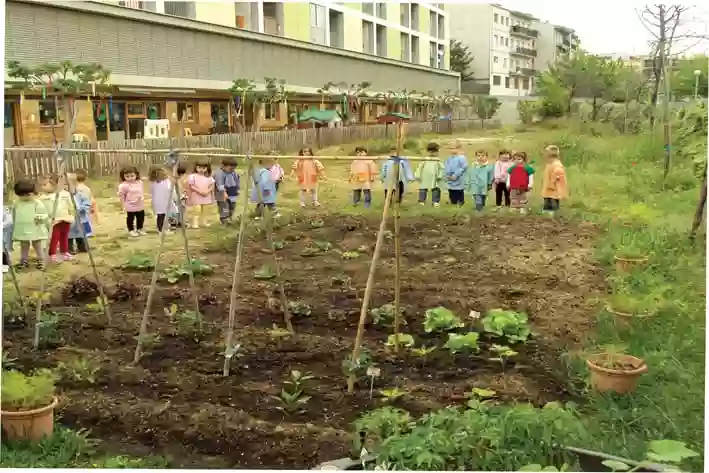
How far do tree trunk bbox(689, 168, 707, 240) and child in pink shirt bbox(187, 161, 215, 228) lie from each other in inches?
183

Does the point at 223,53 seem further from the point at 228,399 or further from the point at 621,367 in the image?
the point at 621,367

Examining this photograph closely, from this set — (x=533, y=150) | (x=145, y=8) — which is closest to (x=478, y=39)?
(x=533, y=150)

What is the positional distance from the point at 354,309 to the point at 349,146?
2.01 m

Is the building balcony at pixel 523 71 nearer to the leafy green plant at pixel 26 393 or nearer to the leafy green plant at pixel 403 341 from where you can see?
the leafy green plant at pixel 403 341

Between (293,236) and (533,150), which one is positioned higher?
(533,150)

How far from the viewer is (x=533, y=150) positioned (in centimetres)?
655

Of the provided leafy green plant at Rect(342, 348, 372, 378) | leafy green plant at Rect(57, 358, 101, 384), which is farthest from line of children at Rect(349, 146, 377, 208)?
leafy green plant at Rect(57, 358, 101, 384)

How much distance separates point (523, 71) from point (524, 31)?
0.68m

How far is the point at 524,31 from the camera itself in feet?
15.7

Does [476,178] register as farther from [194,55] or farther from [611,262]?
[194,55]

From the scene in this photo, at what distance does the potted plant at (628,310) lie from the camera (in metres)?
4.28

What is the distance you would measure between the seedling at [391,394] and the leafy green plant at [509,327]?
0.91 metres

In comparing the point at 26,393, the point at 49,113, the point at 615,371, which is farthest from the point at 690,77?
the point at 49,113

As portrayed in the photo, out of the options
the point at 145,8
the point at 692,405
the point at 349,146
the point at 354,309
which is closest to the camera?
the point at 692,405
